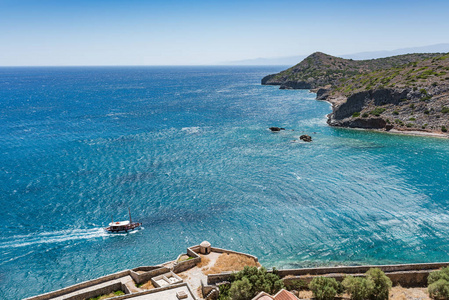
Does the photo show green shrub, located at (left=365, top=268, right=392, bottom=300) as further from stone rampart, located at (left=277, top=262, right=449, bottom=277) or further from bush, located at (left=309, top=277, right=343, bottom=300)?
stone rampart, located at (left=277, top=262, right=449, bottom=277)

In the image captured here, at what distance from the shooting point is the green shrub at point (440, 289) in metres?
33.8

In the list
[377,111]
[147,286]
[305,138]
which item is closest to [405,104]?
[377,111]

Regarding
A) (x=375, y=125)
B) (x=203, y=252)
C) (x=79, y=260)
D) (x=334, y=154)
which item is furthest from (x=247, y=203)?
(x=375, y=125)

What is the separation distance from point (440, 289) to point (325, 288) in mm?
11894

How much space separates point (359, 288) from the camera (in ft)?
115

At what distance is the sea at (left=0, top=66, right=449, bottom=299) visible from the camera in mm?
47156

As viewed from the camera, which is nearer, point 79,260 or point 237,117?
point 79,260

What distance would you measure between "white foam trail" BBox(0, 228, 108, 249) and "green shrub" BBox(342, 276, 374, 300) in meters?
37.9

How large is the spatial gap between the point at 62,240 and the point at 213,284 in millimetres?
28071

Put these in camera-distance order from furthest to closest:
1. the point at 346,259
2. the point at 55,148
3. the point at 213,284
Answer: the point at 55,148 < the point at 346,259 < the point at 213,284

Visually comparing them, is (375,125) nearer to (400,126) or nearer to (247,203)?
(400,126)

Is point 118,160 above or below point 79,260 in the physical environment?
above

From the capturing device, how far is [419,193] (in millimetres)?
61562

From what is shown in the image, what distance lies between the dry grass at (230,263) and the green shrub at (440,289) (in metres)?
19.7
